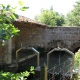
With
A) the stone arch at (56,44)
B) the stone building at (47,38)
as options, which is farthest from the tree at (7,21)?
the stone arch at (56,44)

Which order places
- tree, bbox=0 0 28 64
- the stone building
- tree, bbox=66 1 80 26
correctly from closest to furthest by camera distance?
tree, bbox=0 0 28 64
the stone building
tree, bbox=66 1 80 26

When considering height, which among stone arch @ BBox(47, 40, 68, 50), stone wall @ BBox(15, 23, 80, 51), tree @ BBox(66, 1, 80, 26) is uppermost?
tree @ BBox(66, 1, 80, 26)

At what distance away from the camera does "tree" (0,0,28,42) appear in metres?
1.32

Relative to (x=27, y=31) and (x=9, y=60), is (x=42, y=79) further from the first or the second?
(x=27, y=31)

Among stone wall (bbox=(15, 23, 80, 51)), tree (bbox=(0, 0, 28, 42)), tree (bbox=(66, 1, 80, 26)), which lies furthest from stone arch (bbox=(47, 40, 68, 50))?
tree (bbox=(66, 1, 80, 26))

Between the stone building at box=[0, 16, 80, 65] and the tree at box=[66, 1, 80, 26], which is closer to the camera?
the stone building at box=[0, 16, 80, 65]

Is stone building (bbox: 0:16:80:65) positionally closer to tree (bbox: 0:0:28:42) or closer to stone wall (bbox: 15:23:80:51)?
stone wall (bbox: 15:23:80:51)

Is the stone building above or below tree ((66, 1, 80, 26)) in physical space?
below

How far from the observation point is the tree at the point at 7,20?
4.32ft

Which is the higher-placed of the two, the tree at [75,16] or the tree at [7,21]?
the tree at [75,16]

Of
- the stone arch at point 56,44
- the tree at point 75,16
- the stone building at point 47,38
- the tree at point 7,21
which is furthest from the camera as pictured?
the tree at point 75,16

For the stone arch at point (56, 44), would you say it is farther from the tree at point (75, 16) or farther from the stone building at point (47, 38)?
the tree at point (75, 16)

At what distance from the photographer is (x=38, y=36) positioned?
12570 mm

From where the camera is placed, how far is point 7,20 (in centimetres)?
145
